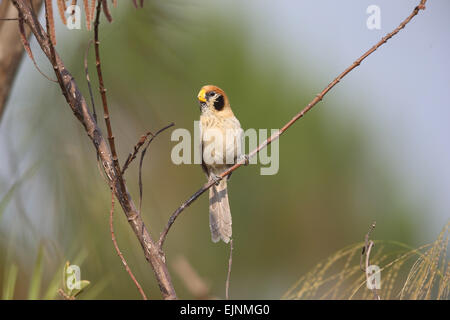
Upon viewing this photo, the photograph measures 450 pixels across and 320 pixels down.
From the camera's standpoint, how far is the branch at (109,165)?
1.54 m

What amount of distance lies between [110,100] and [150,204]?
86 centimetres

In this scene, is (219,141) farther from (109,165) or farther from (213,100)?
(109,165)

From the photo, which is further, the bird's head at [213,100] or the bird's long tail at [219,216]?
the bird's head at [213,100]

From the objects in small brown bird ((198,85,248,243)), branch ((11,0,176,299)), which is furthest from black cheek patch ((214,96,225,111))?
branch ((11,0,176,299))

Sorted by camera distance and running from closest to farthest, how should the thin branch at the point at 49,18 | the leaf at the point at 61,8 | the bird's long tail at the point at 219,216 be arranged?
the thin branch at the point at 49,18 → the leaf at the point at 61,8 → the bird's long tail at the point at 219,216

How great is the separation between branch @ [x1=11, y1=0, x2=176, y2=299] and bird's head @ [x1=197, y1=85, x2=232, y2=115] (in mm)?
1423

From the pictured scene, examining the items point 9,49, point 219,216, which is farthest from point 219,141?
point 9,49

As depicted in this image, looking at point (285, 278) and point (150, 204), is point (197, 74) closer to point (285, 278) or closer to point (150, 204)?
point (150, 204)

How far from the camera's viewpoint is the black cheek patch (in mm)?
3098

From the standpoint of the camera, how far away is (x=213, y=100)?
3092mm

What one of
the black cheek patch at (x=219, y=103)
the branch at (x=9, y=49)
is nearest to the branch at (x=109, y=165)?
the branch at (x=9, y=49)

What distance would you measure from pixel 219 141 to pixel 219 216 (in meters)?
0.40

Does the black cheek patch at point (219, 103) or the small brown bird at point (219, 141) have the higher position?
the black cheek patch at point (219, 103)

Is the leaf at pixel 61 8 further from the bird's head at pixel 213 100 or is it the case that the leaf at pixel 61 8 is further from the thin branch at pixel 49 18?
the bird's head at pixel 213 100
